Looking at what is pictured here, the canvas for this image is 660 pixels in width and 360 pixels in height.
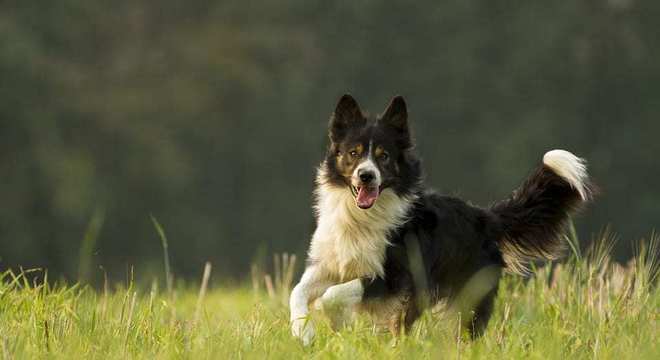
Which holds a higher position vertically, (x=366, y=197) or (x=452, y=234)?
(x=366, y=197)

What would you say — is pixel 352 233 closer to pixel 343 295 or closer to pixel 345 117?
pixel 343 295

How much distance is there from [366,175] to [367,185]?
0.06m

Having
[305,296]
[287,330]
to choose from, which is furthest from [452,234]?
[287,330]

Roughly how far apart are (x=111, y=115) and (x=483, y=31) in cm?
942

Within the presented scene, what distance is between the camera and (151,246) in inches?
1187

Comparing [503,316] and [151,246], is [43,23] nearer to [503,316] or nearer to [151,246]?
[151,246]

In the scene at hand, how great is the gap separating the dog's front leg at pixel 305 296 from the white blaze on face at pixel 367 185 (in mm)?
417

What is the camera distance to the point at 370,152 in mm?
6973

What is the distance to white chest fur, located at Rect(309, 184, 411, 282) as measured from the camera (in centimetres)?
687

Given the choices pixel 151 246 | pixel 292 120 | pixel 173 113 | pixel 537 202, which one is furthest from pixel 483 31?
pixel 537 202

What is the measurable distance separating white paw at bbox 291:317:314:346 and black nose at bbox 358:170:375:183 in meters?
0.90

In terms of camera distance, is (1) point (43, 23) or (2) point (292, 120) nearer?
(1) point (43, 23)

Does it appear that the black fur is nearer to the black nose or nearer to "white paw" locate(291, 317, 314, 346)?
the black nose

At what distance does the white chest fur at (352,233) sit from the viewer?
22.5 feet
